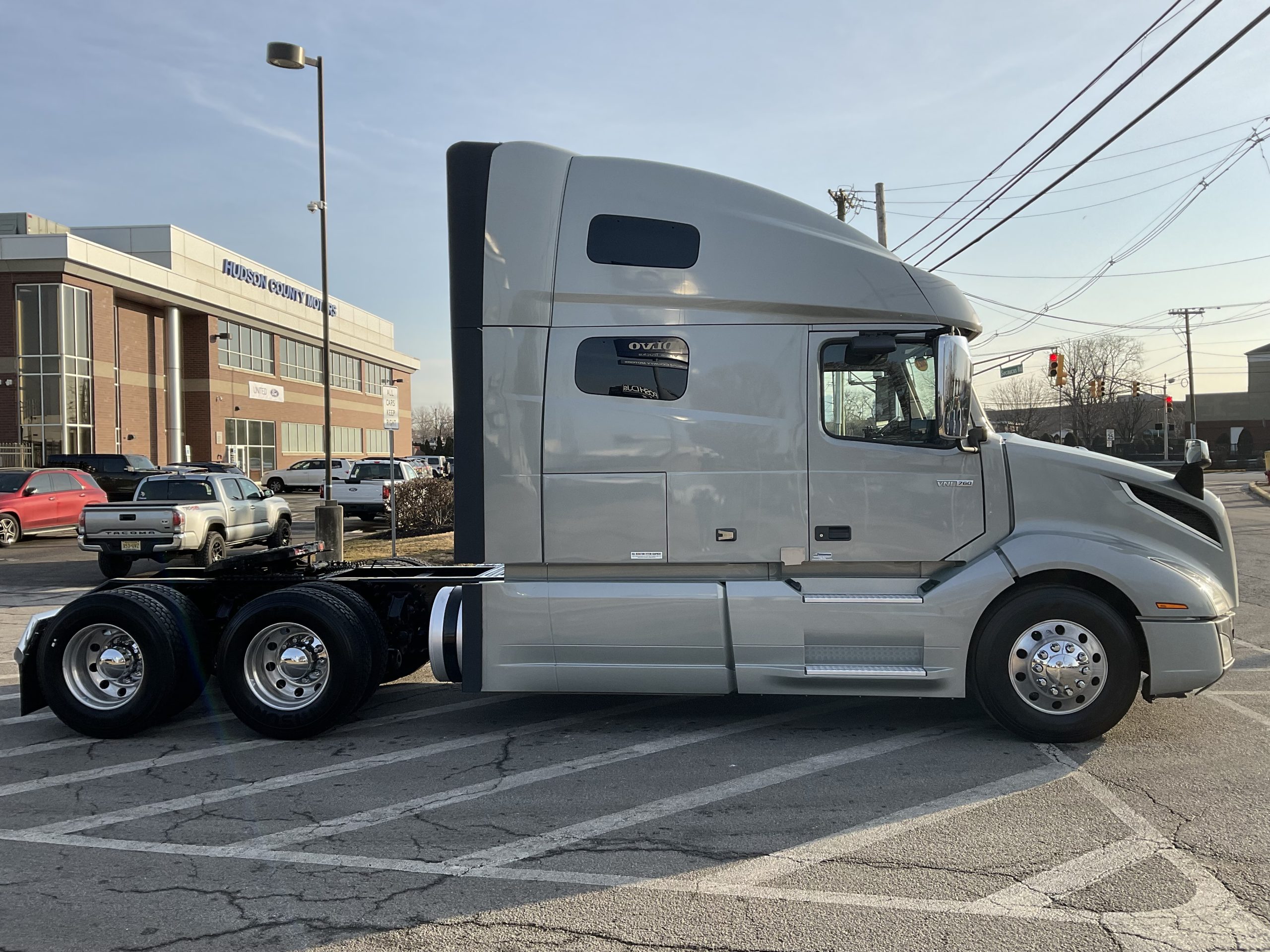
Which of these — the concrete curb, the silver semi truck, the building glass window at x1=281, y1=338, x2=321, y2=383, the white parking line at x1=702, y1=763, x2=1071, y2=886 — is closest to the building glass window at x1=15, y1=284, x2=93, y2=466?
the building glass window at x1=281, y1=338, x2=321, y2=383

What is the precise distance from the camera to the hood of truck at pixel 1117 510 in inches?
222

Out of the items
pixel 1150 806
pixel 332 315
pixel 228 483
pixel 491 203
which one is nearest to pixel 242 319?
pixel 332 315

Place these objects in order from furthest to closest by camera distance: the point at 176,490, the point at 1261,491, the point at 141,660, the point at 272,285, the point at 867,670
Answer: the point at 272,285 < the point at 1261,491 < the point at 176,490 < the point at 141,660 < the point at 867,670

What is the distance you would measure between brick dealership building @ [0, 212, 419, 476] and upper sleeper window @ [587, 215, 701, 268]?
40840 millimetres

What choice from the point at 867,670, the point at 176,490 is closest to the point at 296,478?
the point at 176,490

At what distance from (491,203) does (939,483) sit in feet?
11.3

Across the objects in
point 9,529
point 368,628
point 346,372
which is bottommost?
point 368,628

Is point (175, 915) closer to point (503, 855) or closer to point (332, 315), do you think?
point (503, 855)

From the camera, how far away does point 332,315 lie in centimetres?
6481

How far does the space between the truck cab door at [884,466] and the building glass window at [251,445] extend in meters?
47.2

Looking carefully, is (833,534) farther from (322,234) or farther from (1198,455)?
(322,234)

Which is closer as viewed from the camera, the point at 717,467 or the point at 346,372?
the point at 717,467

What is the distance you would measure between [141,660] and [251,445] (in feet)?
166

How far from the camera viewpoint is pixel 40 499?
20.5 metres
